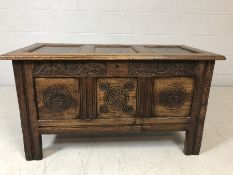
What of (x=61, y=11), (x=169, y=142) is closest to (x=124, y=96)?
(x=169, y=142)

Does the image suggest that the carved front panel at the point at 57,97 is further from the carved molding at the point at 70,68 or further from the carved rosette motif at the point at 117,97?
the carved rosette motif at the point at 117,97

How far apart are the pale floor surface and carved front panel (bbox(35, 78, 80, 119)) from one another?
0.30m

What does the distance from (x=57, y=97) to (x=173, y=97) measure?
73 centimetres

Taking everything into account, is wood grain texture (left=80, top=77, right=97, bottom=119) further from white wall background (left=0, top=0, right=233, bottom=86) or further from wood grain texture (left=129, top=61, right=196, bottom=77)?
white wall background (left=0, top=0, right=233, bottom=86)

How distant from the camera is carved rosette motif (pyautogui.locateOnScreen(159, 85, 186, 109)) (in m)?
1.51

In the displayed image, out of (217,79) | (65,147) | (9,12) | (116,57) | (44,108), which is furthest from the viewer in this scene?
(217,79)

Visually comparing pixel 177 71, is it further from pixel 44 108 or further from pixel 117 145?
pixel 44 108

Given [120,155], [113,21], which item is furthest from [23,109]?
[113,21]

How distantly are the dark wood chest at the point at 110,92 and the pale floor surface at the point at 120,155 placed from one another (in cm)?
14

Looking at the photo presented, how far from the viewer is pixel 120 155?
1607 millimetres

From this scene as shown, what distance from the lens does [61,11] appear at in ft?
8.57

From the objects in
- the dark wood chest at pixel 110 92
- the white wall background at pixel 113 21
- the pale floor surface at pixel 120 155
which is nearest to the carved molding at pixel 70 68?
the dark wood chest at pixel 110 92

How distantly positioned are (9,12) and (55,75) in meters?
1.63

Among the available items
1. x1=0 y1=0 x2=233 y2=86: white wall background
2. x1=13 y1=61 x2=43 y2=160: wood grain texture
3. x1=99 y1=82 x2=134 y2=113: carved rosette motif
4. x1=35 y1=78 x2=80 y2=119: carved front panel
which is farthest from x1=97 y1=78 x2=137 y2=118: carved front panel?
x1=0 y1=0 x2=233 y2=86: white wall background
